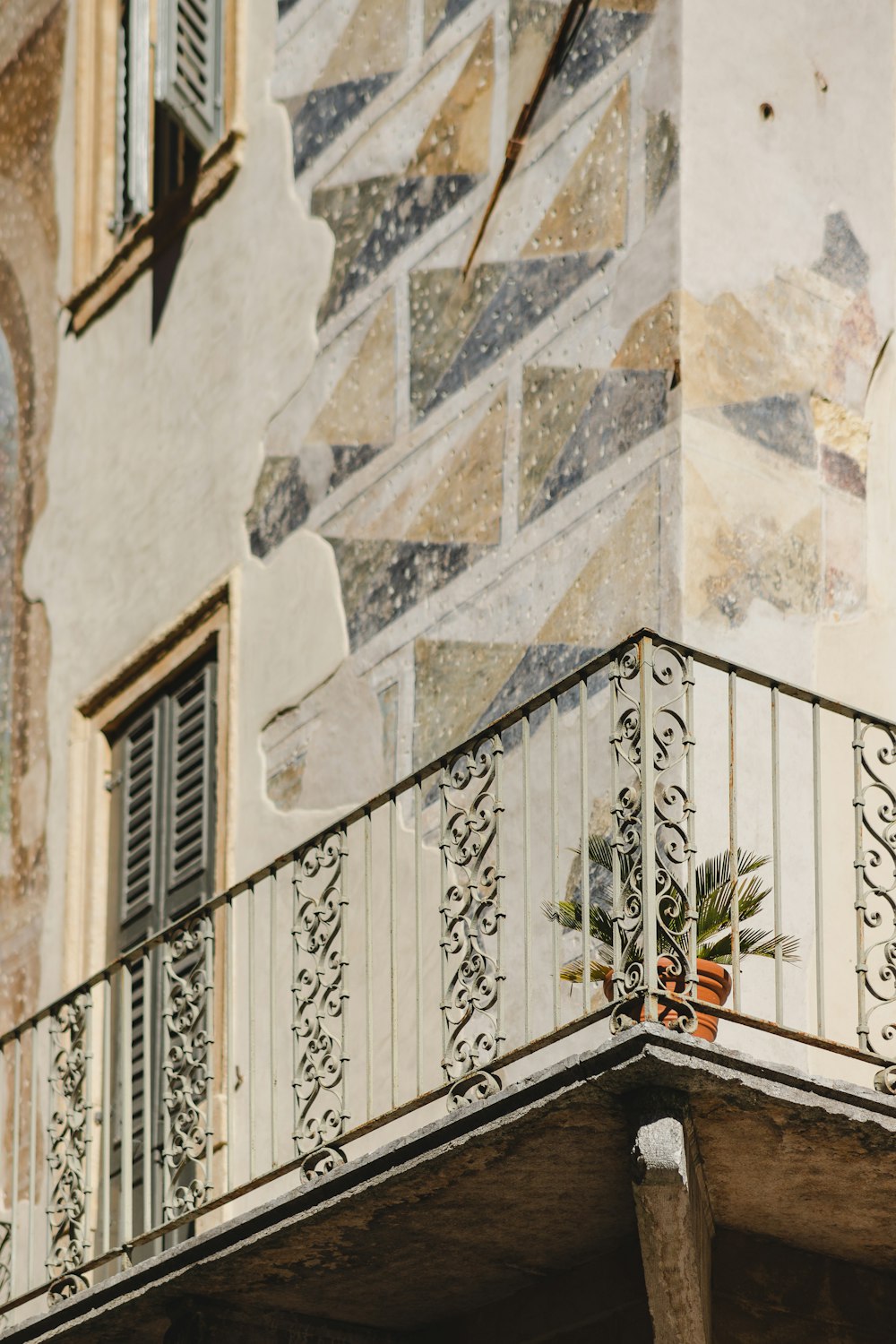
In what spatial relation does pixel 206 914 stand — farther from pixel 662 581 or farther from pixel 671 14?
pixel 671 14

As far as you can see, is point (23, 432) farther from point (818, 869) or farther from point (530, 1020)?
point (818, 869)

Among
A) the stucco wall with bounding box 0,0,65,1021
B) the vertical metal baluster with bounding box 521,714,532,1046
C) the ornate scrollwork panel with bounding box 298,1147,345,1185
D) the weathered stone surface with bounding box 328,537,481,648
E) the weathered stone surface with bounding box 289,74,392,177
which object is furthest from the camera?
the stucco wall with bounding box 0,0,65,1021

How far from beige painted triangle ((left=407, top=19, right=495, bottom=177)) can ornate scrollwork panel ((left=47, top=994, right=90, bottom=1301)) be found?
2907mm

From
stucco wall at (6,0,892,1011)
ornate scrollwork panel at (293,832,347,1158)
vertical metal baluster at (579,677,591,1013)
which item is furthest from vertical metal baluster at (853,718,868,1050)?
ornate scrollwork panel at (293,832,347,1158)

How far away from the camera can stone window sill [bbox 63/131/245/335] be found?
38.3 feet

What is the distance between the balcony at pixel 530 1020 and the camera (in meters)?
7.55

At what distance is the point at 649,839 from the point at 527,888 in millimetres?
541

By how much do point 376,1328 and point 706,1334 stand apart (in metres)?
1.42

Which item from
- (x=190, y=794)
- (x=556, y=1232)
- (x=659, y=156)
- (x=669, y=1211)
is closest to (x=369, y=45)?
(x=659, y=156)

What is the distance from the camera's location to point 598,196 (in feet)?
31.4

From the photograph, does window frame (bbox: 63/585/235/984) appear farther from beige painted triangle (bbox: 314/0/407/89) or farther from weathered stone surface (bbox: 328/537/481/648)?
beige painted triangle (bbox: 314/0/407/89)

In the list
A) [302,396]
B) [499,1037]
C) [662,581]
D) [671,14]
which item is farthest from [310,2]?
[499,1037]

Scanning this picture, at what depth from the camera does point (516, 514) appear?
956cm

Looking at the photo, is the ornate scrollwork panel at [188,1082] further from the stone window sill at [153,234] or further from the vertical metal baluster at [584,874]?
the stone window sill at [153,234]
